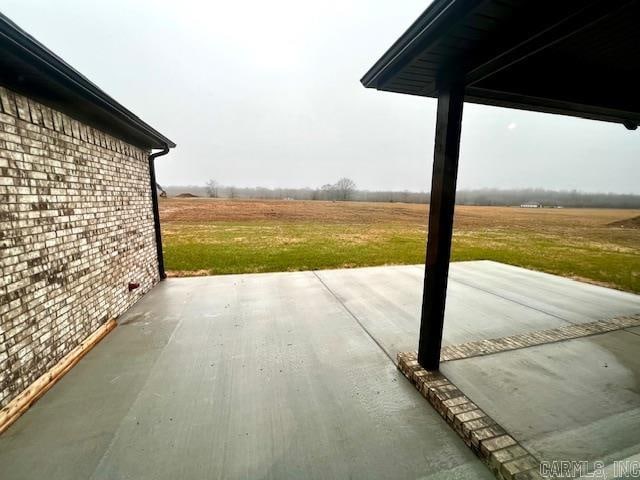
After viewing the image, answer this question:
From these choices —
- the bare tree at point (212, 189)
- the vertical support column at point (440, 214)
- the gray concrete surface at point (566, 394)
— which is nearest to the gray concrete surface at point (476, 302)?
the gray concrete surface at point (566, 394)

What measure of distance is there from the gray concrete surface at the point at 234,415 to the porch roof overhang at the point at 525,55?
8.53 feet

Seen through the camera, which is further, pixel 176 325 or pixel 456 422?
pixel 176 325

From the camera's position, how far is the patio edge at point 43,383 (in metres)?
1.93

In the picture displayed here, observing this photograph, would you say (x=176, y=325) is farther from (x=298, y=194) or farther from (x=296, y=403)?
(x=298, y=194)

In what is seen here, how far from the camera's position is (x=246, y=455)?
1691mm

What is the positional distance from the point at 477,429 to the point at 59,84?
4.30 meters

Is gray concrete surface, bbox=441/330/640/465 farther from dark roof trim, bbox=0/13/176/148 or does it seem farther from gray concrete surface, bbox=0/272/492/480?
dark roof trim, bbox=0/13/176/148

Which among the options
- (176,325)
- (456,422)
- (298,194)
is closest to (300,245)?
(176,325)

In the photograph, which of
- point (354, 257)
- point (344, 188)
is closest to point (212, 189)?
point (344, 188)

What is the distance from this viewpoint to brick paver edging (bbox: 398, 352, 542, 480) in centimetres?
156

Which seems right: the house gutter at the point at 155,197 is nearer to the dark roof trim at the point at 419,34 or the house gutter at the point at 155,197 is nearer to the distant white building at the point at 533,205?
the dark roof trim at the point at 419,34

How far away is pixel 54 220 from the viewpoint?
257cm

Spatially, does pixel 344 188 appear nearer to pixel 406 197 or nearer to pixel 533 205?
pixel 406 197

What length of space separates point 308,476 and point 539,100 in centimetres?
393
